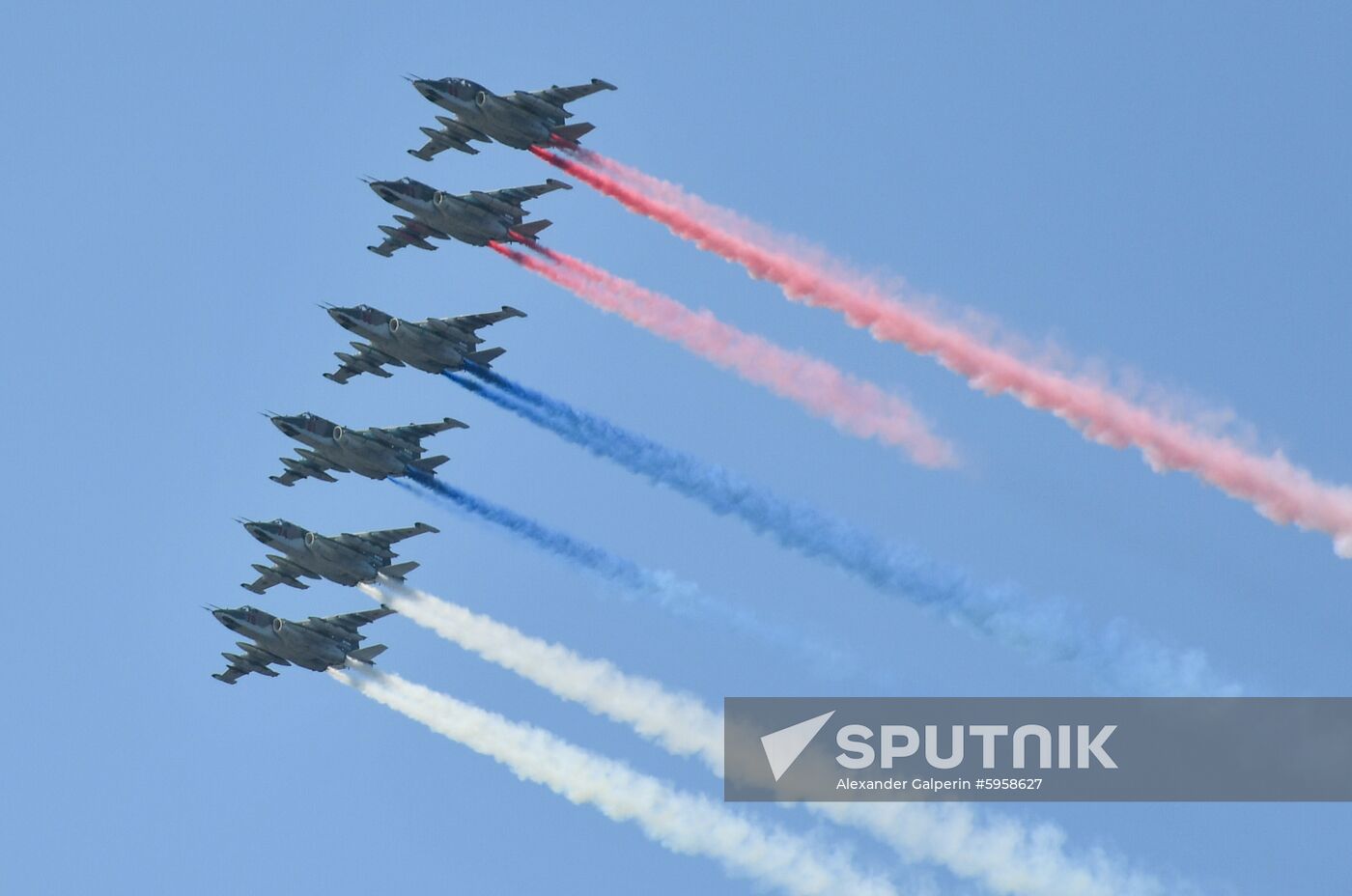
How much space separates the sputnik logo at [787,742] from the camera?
331ft

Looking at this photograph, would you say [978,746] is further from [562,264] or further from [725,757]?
[562,264]

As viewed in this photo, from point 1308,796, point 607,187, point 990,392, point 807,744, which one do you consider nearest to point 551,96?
point 607,187

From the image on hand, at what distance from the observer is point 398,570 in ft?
378

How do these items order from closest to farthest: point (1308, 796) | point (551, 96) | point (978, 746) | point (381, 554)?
point (1308, 796) → point (978, 746) → point (551, 96) → point (381, 554)

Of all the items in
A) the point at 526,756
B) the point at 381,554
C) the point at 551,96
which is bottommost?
the point at 526,756

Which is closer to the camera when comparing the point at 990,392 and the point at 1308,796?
the point at 1308,796

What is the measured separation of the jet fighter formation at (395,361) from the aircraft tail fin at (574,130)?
0.13 ft

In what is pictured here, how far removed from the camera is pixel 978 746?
98.6m

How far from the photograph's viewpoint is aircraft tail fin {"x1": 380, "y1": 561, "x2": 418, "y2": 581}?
377 ft

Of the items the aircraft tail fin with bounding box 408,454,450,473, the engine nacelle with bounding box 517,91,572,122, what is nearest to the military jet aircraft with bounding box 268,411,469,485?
the aircraft tail fin with bounding box 408,454,450,473

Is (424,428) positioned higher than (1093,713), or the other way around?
(424,428)

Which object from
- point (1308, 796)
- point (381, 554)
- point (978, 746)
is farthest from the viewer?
point (381, 554)

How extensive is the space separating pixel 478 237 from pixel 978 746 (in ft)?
101

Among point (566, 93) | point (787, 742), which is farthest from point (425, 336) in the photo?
point (787, 742)
